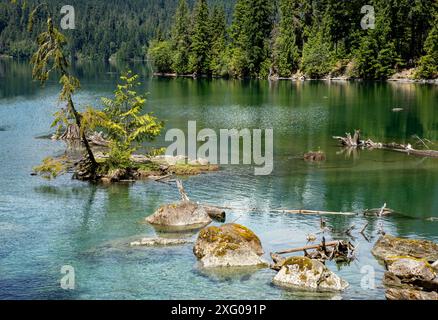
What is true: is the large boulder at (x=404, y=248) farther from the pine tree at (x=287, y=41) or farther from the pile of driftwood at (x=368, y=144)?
the pine tree at (x=287, y=41)

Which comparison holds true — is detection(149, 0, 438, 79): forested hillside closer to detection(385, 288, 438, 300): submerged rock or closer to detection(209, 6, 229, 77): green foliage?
detection(209, 6, 229, 77): green foliage

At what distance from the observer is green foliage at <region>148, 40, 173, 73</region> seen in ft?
512

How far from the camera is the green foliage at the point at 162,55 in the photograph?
512 ft

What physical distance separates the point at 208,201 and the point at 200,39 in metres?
114

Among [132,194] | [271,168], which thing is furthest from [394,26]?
[132,194]

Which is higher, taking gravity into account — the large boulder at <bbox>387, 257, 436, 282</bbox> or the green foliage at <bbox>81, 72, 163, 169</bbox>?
the green foliage at <bbox>81, 72, 163, 169</bbox>

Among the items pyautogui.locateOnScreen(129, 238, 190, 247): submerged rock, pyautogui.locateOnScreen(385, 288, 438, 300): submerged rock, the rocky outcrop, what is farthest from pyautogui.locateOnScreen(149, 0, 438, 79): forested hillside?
pyautogui.locateOnScreen(385, 288, 438, 300): submerged rock

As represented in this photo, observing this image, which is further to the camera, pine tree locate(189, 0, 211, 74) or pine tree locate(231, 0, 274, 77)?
pine tree locate(189, 0, 211, 74)

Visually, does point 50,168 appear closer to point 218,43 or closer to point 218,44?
point 218,44

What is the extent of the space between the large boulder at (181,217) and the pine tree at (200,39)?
4607 inches

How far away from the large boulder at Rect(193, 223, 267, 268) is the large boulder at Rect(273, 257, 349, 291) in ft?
6.63

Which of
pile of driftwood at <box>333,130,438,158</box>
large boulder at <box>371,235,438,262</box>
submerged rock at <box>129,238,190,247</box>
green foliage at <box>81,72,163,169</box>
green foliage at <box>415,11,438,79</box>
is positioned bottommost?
submerged rock at <box>129,238,190,247</box>

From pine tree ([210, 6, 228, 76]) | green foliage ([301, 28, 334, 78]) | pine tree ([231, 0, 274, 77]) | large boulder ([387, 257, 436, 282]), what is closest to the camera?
large boulder ([387, 257, 436, 282])
